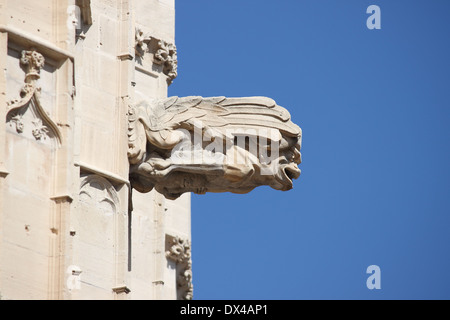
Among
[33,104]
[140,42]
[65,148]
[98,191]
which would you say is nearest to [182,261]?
[140,42]

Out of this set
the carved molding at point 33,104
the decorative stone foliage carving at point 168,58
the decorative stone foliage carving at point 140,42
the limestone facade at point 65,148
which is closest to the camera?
the limestone facade at point 65,148

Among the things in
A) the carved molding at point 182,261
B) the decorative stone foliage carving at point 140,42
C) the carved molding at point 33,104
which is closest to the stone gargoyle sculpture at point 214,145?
the carved molding at point 33,104

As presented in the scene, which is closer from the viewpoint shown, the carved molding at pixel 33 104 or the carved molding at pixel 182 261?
the carved molding at pixel 33 104

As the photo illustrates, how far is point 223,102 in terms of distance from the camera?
2870cm

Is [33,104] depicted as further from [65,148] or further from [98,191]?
[98,191]

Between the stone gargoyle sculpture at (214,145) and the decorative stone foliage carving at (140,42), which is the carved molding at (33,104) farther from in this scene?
the decorative stone foliage carving at (140,42)

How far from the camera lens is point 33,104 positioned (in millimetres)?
26297

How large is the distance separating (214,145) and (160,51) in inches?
149

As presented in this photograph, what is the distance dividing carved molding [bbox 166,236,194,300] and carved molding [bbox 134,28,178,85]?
2.03m

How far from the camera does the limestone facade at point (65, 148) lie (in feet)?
84.7

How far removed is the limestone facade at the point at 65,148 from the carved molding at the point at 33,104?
0.01 m

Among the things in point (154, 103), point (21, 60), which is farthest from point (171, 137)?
point (21, 60)
